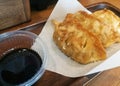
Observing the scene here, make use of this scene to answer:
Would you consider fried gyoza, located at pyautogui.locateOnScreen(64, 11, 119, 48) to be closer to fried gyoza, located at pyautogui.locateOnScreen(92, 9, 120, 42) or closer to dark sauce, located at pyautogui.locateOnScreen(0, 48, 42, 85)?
fried gyoza, located at pyautogui.locateOnScreen(92, 9, 120, 42)

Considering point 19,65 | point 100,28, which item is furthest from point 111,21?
point 19,65

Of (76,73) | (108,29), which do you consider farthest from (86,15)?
(76,73)

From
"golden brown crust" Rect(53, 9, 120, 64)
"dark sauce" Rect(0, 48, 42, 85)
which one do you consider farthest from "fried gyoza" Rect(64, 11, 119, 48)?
"dark sauce" Rect(0, 48, 42, 85)

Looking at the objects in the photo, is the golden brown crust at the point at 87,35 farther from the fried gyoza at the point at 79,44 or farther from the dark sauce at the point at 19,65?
the dark sauce at the point at 19,65

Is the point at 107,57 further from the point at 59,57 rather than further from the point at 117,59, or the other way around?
the point at 59,57

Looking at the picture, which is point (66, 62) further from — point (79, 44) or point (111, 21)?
point (111, 21)
